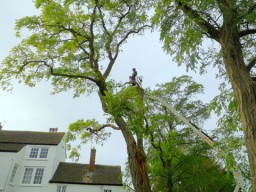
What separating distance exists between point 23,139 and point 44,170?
16.9ft

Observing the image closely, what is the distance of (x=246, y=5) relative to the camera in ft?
24.4

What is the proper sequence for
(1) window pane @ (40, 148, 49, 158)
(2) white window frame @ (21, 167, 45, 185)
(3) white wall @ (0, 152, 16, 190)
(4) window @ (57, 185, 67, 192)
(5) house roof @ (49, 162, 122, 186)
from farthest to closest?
(1) window pane @ (40, 148, 49, 158) < (5) house roof @ (49, 162, 122, 186) < (2) white window frame @ (21, 167, 45, 185) < (4) window @ (57, 185, 67, 192) < (3) white wall @ (0, 152, 16, 190)

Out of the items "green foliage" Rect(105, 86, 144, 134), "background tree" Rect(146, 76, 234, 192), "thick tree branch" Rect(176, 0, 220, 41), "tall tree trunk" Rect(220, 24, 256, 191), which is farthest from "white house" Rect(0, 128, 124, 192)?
"tall tree trunk" Rect(220, 24, 256, 191)

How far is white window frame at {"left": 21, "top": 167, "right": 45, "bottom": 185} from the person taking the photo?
29.9 metres

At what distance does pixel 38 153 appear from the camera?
104 feet

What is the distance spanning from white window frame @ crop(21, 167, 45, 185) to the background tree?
671 inches

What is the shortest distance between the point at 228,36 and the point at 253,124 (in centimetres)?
288

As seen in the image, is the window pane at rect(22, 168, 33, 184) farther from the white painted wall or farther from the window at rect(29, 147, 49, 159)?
the window at rect(29, 147, 49, 159)

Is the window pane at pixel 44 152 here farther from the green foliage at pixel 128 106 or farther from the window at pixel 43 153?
the green foliage at pixel 128 106

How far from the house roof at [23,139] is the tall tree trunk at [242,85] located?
27.9 metres

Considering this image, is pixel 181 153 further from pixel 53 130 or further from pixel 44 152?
pixel 53 130

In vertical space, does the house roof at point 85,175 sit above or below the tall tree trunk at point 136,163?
above

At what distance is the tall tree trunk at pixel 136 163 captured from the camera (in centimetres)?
959

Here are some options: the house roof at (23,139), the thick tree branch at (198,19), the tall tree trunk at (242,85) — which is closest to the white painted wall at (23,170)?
the house roof at (23,139)
